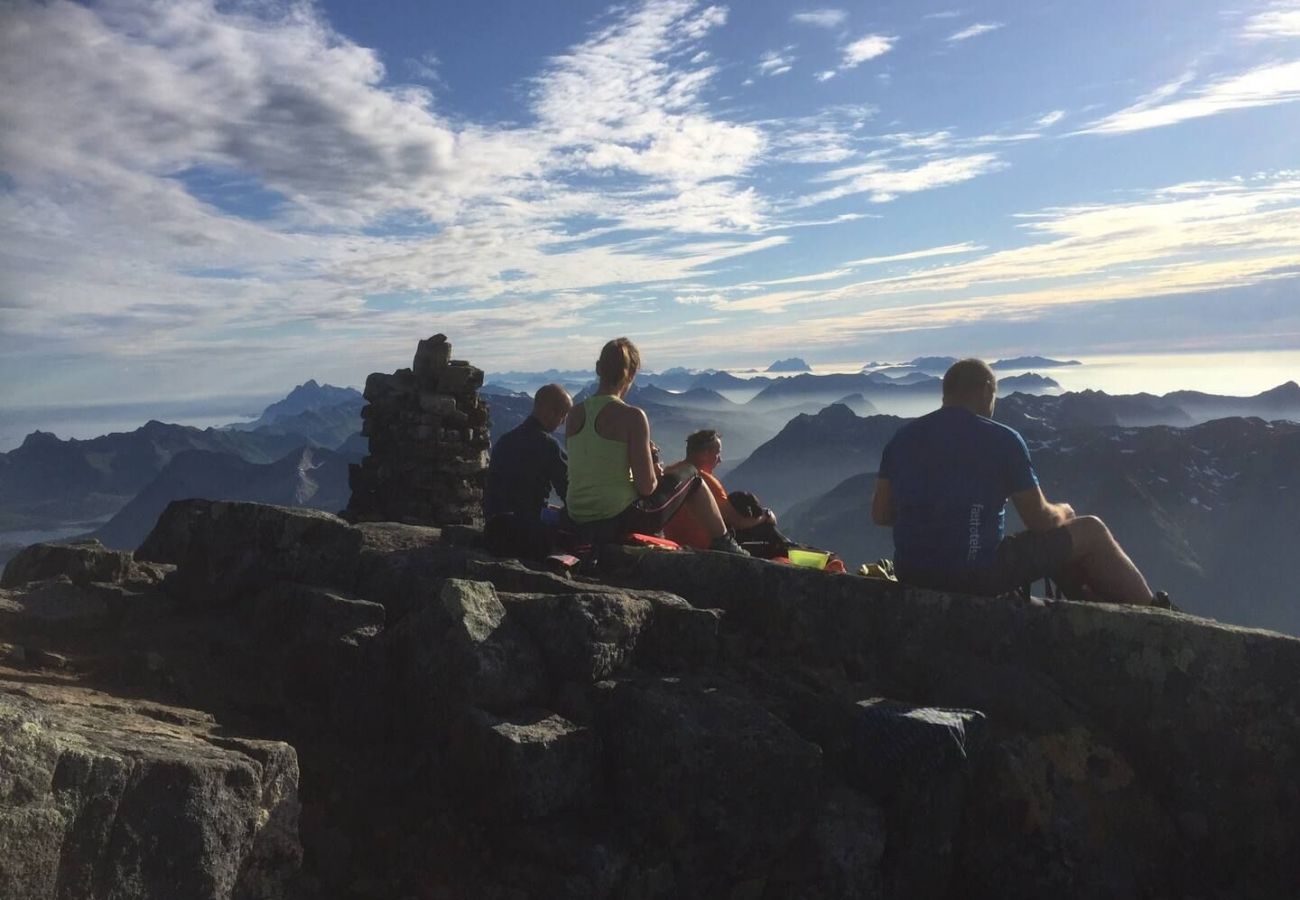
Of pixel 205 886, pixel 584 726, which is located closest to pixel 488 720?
pixel 584 726

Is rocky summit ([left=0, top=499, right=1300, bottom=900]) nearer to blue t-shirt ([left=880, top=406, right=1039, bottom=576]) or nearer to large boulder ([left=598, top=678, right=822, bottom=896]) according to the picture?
large boulder ([left=598, top=678, right=822, bottom=896])

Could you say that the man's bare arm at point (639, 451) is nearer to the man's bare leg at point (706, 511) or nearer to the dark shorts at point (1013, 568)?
the man's bare leg at point (706, 511)

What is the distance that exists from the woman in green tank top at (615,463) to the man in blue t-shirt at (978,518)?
9.67 ft

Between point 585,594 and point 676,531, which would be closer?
point 585,594

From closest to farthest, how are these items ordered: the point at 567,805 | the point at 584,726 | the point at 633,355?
the point at 567,805 → the point at 584,726 → the point at 633,355

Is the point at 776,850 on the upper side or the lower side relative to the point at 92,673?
lower

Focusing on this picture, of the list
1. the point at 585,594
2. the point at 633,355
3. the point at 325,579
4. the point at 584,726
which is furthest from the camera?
the point at 633,355

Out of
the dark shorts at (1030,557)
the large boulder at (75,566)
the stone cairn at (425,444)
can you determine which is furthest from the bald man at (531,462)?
the stone cairn at (425,444)

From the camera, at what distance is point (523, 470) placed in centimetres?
1275

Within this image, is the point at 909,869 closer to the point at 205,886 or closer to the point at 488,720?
the point at 488,720

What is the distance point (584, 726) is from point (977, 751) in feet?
9.95

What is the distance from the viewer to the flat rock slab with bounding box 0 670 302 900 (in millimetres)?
4289

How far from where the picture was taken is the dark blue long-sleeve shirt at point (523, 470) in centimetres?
1274

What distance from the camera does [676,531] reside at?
1102cm
